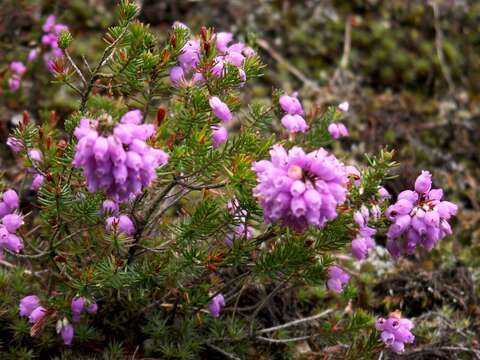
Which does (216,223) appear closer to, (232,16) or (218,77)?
(218,77)

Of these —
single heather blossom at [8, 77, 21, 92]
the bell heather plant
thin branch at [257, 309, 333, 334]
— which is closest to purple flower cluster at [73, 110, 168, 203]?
the bell heather plant

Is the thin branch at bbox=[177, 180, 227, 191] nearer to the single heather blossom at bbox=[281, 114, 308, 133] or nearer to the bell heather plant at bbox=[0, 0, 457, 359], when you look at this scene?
the bell heather plant at bbox=[0, 0, 457, 359]

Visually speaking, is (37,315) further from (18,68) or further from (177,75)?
(18,68)

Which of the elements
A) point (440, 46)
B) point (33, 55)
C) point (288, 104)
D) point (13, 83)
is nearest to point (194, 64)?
point (288, 104)

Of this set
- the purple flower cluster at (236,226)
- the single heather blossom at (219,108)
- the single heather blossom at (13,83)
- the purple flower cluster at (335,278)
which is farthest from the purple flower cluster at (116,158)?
the single heather blossom at (13,83)

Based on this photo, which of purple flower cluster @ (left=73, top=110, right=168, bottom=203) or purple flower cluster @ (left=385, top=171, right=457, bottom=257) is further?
purple flower cluster @ (left=385, top=171, right=457, bottom=257)

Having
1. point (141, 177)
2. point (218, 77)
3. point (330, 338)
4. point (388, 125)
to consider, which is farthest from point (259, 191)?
point (388, 125)
